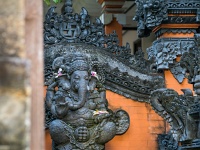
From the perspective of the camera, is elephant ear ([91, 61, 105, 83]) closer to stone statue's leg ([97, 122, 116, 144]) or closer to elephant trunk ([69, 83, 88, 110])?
elephant trunk ([69, 83, 88, 110])

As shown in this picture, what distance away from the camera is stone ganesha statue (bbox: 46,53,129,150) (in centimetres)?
1198

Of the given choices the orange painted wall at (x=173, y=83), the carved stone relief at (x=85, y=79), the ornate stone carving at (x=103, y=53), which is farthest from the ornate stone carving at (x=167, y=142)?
the orange painted wall at (x=173, y=83)

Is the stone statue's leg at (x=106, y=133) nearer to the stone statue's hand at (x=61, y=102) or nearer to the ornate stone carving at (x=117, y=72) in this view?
the stone statue's hand at (x=61, y=102)

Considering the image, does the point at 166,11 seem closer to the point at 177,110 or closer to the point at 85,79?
the point at 85,79

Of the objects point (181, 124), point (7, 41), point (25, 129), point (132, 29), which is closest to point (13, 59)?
point (7, 41)

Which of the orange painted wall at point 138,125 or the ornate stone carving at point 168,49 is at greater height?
the ornate stone carving at point 168,49

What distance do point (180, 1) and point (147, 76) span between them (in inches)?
58.4

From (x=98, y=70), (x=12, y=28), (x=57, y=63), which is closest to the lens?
(x=12, y=28)

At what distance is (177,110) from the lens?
35.0 feet

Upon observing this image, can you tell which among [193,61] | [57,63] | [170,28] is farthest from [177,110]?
[170,28]

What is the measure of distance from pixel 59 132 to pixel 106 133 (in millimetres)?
754

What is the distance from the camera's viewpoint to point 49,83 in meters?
12.9

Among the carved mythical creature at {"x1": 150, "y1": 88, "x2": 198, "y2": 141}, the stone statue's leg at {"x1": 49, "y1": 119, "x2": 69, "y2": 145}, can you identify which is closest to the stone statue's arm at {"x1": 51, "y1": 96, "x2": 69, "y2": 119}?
the stone statue's leg at {"x1": 49, "y1": 119, "x2": 69, "y2": 145}

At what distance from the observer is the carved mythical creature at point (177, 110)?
33.6ft
